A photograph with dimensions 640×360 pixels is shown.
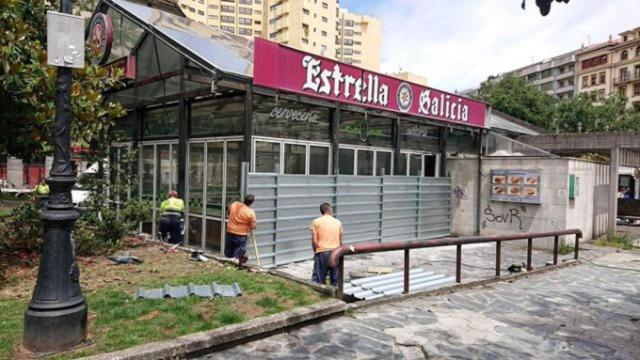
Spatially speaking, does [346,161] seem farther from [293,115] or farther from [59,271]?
[59,271]

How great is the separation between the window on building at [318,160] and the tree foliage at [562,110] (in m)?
32.2

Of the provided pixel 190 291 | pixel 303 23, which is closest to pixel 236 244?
pixel 190 291

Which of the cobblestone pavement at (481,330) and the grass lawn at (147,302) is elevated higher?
the grass lawn at (147,302)

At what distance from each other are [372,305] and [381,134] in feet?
24.0

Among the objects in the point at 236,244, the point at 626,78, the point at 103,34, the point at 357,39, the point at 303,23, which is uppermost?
the point at 357,39

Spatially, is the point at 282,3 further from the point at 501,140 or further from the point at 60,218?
the point at 60,218

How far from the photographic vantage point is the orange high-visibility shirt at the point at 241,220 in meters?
8.46

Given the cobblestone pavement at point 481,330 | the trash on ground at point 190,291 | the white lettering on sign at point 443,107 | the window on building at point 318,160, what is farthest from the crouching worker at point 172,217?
the white lettering on sign at point 443,107

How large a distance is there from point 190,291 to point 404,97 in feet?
28.3

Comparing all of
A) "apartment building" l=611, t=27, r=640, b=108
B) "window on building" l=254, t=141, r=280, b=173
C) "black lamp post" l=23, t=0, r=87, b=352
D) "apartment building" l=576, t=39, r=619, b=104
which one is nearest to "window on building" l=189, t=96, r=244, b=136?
"window on building" l=254, t=141, r=280, b=173

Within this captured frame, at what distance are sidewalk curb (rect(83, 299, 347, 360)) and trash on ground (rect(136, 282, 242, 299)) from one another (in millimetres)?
1110

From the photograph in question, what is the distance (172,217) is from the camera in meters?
9.80

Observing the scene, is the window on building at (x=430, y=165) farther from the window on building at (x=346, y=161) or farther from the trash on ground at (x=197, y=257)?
the trash on ground at (x=197, y=257)

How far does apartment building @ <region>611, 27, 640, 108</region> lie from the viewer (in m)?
67.3
